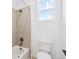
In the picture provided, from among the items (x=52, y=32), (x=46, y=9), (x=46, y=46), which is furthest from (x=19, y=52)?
(x=46, y=9)

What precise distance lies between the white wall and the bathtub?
1.91 feet

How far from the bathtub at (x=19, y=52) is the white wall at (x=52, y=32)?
0.58 meters

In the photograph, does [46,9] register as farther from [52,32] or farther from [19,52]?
[19,52]

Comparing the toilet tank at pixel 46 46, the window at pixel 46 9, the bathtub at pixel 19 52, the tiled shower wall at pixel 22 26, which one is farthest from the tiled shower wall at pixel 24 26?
the window at pixel 46 9

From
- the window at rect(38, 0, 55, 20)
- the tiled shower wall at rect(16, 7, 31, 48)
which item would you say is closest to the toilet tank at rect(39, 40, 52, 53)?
the tiled shower wall at rect(16, 7, 31, 48)

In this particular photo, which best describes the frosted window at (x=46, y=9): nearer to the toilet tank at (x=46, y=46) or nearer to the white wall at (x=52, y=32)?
the white wall at (x=52, y=32)

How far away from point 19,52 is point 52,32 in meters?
1.15

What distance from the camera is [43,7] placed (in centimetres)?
316

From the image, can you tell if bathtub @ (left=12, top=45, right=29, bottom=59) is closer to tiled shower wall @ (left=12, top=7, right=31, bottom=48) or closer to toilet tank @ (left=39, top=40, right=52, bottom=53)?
tiled shower wall @ (left=12, top=7, right=31, bottom=48)

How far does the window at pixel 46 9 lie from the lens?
9.78 ft

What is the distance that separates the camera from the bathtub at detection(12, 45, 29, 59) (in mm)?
2237
